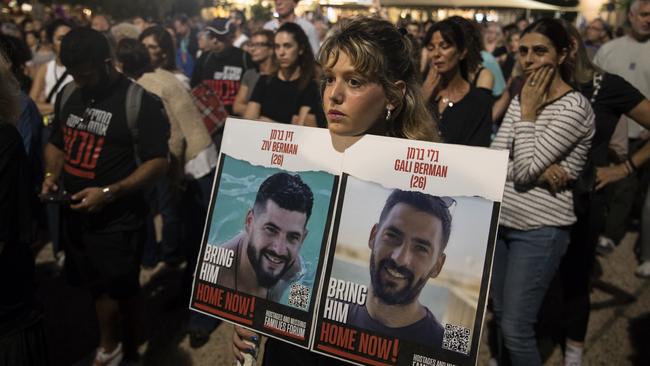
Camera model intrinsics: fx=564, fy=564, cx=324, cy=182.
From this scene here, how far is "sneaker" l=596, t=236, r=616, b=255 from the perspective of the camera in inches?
215

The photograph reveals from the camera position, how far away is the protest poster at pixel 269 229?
5.36 ft

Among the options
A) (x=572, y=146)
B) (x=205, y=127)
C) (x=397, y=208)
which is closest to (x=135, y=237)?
(x=205, y=127)

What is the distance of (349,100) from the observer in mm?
1691

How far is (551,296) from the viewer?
4.51 metres

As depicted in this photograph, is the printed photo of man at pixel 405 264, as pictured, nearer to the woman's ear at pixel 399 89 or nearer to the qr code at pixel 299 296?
the qr code at pixel 299 296

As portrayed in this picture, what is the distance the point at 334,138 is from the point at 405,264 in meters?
0.43

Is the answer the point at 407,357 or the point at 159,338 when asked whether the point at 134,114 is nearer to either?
the point at 159,338

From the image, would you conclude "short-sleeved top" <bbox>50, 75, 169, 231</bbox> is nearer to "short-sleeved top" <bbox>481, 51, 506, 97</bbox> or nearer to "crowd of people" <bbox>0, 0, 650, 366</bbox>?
"crowd of people" <bbox>0, 0, 650, 366</bbox>

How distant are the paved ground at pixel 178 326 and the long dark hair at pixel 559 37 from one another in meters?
1.88

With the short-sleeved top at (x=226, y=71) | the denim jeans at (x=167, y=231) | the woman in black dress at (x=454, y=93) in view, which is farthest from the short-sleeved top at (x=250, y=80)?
the woman in black dress at (x=454, y=93)

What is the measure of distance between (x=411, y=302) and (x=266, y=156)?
63cm

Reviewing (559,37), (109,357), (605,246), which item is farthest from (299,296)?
(605,246)

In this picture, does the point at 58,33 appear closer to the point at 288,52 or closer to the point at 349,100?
the point at 288,52

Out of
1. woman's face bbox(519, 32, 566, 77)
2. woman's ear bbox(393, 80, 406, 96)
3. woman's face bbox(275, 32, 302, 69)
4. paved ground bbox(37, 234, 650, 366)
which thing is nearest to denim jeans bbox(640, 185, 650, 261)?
paved ground bbox(37, 234, 650, 366)
